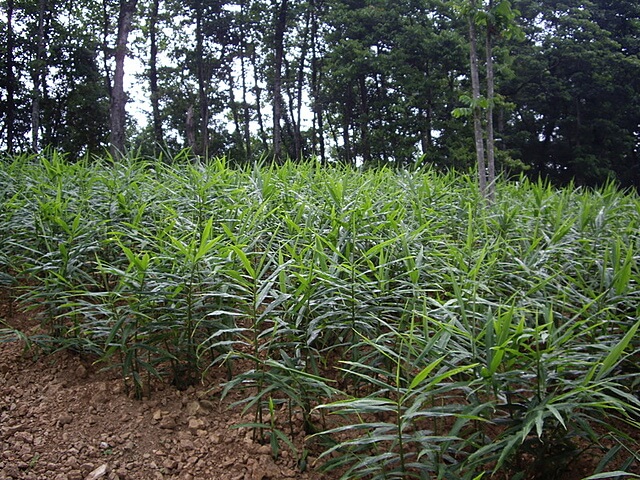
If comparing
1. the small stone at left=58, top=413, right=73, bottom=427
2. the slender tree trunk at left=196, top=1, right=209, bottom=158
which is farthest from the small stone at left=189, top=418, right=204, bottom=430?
the slender tree trunk at left=196, top=1, right=209, bottom=158

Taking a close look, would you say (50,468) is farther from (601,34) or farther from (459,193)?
(601,34)

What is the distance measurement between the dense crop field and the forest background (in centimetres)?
1048

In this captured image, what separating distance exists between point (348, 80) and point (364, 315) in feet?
47.5

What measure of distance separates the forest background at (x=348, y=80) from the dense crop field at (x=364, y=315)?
10.5 m

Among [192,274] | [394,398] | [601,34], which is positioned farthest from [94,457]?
[601,34]

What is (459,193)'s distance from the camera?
11.4 feet

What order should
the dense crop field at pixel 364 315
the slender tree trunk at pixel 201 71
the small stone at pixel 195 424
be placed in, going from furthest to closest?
the slender tree trunk at pixel 201 71
the small stone at pixel 195 424
the dense crop field at pixel 364 315

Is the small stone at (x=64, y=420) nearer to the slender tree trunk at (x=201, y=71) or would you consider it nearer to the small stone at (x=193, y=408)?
the small stone at (x=193, y=408)

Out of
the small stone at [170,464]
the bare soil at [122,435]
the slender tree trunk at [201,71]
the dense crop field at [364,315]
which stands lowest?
the small stone at [170,464]

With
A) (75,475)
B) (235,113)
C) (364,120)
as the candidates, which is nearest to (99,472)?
(75,475)

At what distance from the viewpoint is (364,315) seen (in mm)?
1886

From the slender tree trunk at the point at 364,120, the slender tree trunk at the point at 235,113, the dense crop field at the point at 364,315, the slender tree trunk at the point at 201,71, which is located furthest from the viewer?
the slender tree trunk at the point at 235,113

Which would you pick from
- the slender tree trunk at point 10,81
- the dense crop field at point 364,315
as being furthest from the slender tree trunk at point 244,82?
the dense crop field at point 364,315

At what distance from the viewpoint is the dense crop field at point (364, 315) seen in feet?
4.63
